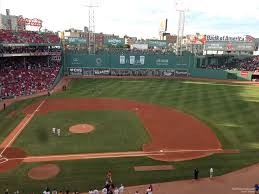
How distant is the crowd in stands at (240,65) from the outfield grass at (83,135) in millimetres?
45602

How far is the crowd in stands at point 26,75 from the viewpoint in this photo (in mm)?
45469

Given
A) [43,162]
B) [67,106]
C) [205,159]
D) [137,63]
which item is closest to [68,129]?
[43,162]

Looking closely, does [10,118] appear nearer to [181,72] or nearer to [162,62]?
[162,62]

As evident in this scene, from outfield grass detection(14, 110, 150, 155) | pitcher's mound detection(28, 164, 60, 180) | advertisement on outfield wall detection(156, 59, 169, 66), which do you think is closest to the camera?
pitcher's mound detection(28, 164, 60, 180)

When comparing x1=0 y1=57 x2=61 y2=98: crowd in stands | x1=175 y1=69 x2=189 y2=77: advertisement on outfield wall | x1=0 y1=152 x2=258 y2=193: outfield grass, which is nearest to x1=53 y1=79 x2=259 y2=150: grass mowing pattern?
x1=0 y1=152 x2=258 y2=193: outfield grass

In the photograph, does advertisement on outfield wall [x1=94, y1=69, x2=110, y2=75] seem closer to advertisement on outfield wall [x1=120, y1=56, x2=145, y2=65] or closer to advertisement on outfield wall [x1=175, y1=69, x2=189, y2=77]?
advertisement on outfield wall [x1=120, y1=56, x2=145, y2=65]

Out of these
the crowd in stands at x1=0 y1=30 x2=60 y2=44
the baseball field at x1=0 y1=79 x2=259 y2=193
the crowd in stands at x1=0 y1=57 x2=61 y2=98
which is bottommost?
the baseball field at x1=0 y1=79 x2=259 y2=193

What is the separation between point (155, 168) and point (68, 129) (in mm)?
11646

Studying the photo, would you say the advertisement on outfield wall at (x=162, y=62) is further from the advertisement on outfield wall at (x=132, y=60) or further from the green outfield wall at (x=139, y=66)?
the advertisement on outfield wall at (x=132, y=60)

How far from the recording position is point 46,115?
111 ft

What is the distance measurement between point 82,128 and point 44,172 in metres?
9.45

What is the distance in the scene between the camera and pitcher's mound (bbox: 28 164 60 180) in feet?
63.3

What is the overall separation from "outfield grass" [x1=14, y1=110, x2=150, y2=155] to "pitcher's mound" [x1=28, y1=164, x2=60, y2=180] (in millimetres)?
2435

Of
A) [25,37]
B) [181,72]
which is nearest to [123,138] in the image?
[25,37]
